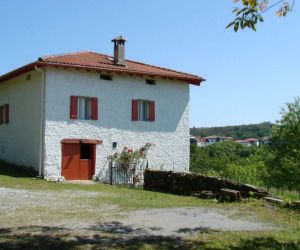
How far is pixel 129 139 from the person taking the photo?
77.4ft

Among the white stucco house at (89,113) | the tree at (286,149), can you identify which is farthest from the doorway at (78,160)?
the tree at (286,149)

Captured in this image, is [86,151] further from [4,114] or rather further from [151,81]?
[4,114]

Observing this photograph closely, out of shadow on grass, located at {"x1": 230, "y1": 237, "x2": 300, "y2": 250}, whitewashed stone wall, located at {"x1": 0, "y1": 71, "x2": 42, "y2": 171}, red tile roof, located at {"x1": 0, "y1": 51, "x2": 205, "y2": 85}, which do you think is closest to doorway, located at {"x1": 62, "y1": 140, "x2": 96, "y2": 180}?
whitewashed stone wall, located at {"x1": 0, "y1": 71, "x2": 42, "y2": 171}

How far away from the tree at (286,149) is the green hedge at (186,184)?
2469 cm

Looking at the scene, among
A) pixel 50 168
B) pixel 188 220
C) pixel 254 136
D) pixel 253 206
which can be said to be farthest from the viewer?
pixel 254 136

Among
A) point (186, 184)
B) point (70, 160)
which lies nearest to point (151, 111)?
point (70, 160)

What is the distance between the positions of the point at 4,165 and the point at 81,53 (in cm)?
736

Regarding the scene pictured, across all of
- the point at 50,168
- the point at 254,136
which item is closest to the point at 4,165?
the point at 50,168

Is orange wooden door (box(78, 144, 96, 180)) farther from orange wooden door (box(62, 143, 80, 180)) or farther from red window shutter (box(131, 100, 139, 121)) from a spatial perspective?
red window shutter (box(131, 100, 139, 121))

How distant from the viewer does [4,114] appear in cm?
2617

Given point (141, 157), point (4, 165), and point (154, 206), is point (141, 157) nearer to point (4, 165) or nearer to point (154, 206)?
point (4, 165)

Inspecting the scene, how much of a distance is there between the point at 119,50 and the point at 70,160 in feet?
21.7

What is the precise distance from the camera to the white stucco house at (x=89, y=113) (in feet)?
69.7

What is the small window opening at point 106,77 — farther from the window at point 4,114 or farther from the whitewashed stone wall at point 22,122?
the window at point 4,114
